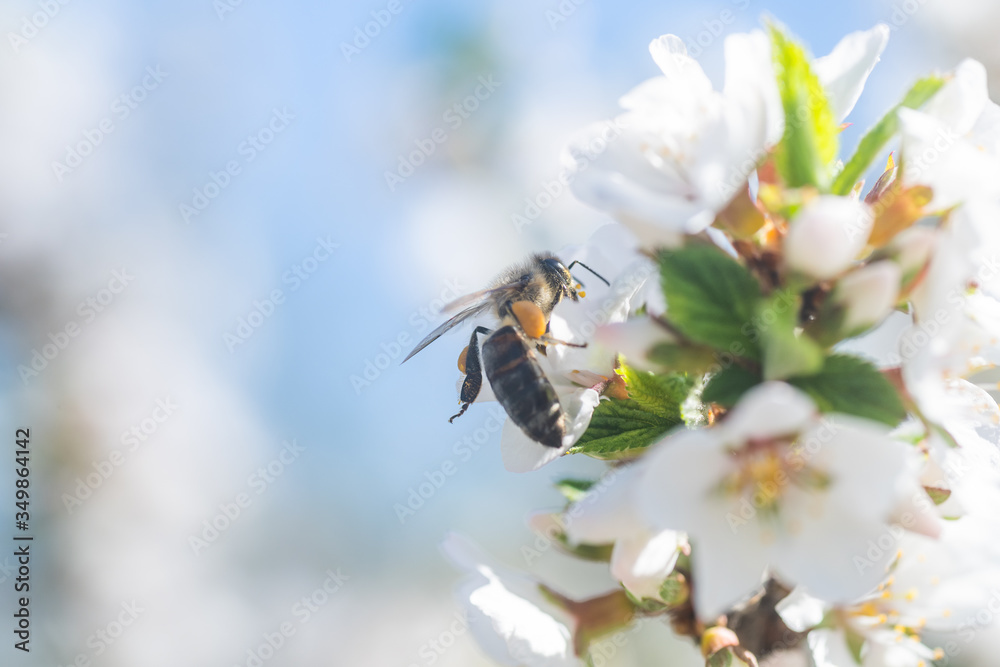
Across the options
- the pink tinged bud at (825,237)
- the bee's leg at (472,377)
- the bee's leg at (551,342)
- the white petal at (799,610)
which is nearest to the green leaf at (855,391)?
the pink tinged bud at (825,237)

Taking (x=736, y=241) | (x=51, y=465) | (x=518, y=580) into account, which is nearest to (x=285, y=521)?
(x=51, y=465)

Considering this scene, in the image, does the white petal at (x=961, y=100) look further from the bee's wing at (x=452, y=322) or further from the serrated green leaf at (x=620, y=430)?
the bee's wing at (x=452, y=322)

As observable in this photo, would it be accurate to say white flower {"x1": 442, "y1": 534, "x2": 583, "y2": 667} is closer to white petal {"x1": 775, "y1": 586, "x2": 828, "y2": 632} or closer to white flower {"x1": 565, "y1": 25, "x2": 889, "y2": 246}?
white petal {"x1": 775, "y1": 586, "x2": 828, "y2": 632}

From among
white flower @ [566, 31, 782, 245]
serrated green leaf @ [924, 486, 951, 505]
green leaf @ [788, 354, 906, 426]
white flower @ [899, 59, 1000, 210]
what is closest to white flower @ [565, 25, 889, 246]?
white flower @ [566, 31, 782, 245]

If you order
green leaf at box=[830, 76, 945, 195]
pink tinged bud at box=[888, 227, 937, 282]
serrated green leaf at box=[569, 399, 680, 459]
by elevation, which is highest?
green leaf at box=[830, 76, 945, 195]

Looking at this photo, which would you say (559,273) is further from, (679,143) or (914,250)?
(914,250)

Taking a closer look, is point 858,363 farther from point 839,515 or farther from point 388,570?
point 388,570

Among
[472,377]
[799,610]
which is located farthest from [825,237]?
[472,377]
